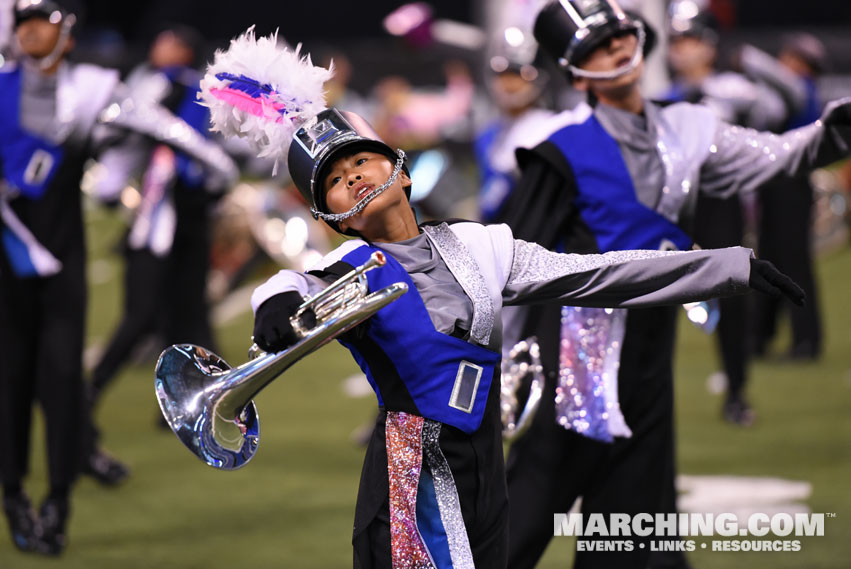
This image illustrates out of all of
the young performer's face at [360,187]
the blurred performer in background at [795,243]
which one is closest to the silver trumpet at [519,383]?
the young performer's face at [360,187]

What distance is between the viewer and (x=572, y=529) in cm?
392

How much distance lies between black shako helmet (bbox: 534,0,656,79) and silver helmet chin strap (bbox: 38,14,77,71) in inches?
76.7

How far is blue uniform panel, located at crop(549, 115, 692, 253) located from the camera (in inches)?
136

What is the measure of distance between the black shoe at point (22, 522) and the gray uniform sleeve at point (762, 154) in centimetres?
280

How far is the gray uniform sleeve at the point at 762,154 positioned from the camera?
138 inches

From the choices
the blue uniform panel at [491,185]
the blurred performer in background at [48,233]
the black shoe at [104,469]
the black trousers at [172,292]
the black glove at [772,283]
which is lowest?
the black trousers at [172,292]

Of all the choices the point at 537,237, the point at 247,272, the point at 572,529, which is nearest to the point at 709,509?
the point at 572,529

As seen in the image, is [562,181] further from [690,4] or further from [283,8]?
[283,8]

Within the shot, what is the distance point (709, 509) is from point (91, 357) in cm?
530

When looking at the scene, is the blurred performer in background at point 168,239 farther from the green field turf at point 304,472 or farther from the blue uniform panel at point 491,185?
the blue uniform panel at point 491,185

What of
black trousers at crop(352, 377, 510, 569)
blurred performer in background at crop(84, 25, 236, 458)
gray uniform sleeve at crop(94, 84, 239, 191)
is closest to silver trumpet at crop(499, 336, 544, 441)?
black trousers at crop(352, 377, 510, 569)

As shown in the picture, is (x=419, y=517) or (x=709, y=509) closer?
(x=419, y=517)

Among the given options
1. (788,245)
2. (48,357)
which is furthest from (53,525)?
(788,245)

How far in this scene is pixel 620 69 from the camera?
3.57 m
